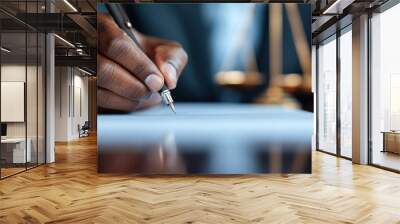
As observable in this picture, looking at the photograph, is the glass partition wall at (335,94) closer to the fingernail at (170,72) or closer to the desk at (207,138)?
the desk at (207,138)

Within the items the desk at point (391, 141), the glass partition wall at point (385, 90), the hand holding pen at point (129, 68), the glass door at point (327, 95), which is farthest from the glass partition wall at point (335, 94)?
the hand holding pen at point (129, 68)

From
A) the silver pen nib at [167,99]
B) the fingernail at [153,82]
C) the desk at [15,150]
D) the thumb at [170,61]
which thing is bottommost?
the desk at [15,150]

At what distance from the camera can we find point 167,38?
19.9ft

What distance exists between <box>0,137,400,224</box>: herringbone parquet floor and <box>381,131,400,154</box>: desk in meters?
0.63

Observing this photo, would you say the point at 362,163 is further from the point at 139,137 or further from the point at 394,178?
the point at 139,137

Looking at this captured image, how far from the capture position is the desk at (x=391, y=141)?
22.0 ft

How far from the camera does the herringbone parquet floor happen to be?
3752mm

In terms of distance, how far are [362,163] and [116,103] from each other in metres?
5.04

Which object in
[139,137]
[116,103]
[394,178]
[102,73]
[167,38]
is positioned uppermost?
[167,38]

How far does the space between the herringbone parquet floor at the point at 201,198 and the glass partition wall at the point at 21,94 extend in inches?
20.1

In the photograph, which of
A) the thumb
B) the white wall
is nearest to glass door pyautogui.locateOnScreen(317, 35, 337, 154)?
the thumb

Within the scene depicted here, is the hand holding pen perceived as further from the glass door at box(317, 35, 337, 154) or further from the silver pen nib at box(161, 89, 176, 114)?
the glass door at box(317, 35, 337, 154)

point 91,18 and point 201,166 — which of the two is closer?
point 201,166

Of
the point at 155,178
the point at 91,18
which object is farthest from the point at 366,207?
the point at 91,18
